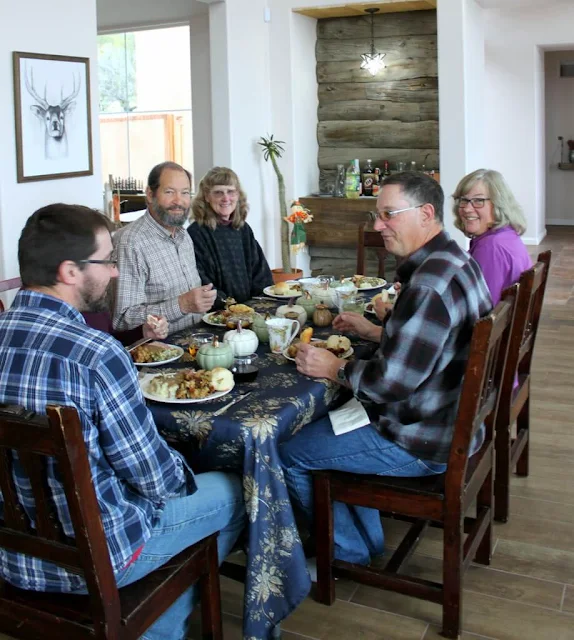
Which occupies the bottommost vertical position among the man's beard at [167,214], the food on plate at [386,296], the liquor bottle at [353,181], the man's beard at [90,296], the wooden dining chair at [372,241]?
the food on plate at [386,296]

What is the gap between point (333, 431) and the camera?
7.30ft

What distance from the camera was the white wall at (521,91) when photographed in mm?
8602

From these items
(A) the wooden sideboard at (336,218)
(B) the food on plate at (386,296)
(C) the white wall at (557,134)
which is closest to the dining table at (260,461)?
(B) the food on plate at (386,296)

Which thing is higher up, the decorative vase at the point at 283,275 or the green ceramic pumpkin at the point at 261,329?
the decorative vase at the point at 283,275

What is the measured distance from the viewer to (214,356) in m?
2.27

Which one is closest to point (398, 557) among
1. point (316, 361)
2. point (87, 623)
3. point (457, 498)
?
point (457, 498)

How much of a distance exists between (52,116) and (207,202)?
1.04 metres

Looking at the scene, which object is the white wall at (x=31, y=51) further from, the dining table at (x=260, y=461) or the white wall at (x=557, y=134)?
the white wall at (x=557, y=134)

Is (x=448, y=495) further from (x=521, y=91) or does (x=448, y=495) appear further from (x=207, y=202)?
(x=521, y=91)

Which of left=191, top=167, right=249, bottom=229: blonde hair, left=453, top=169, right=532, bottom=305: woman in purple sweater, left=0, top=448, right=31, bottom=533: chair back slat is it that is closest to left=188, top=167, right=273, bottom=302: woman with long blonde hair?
left=191, top=167, right=249, bottom=229: blonde hair

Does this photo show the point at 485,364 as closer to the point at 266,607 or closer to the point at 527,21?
the point at 266,607

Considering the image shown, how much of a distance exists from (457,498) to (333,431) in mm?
376

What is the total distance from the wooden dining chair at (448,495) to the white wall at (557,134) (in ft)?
30.7

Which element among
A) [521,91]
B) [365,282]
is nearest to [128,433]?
[365,282]
